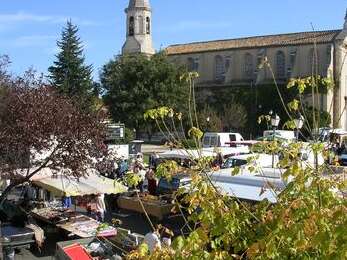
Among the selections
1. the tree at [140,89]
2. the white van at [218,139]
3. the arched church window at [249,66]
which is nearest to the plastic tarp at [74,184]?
the white van at [218,139]

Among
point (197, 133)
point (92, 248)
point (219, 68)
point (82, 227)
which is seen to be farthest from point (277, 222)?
point (219, 68)

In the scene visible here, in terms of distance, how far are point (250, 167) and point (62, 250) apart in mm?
7258

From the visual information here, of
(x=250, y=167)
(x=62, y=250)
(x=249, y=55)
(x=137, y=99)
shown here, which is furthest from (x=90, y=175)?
(x=249, y=55)

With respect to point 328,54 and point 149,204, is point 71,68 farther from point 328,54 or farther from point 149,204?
point 149,204

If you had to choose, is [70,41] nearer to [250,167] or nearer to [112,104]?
[112,104]

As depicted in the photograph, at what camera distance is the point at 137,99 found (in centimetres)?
5862

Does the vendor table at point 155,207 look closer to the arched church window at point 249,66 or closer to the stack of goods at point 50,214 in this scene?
the stack of goods at point 50,214

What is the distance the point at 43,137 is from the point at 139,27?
222 feet

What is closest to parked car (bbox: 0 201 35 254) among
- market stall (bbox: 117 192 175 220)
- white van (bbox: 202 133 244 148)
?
market stall (bbox: 117 192 175 220)

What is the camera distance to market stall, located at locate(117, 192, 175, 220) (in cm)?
1719

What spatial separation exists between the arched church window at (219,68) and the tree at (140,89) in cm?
1827

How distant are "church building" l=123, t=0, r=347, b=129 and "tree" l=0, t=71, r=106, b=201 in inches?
2127

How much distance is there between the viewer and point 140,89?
193ft

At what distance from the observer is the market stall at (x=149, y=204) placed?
17.2 m
